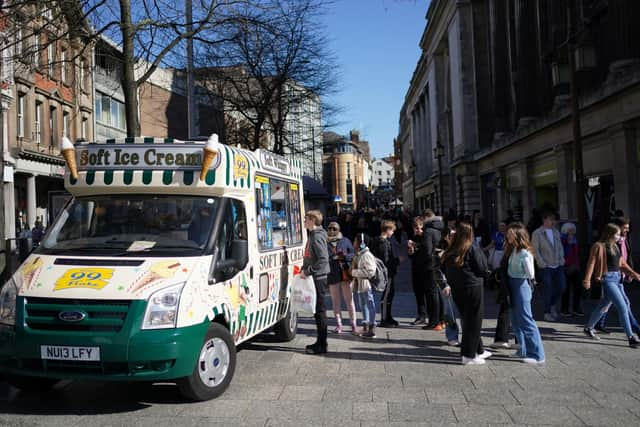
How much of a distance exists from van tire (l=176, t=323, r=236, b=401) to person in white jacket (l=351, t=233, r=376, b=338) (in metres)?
3.28

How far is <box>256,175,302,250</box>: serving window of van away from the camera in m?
7.46

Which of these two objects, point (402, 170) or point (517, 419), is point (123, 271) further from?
point (402, 170)

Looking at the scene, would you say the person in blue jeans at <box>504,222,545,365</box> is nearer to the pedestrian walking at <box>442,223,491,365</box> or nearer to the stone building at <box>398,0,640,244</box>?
the pedestrian walking at <box>442,223,491,365</box>

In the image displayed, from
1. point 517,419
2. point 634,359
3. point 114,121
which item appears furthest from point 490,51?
point 517,419

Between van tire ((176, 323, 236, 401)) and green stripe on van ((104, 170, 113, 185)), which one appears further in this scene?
green stripe on van ((104, 170, 113, 185))

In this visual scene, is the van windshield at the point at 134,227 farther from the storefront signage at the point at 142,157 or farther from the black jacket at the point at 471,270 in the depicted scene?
the black jacket at the point at 471,270

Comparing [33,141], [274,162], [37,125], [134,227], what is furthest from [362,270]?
[37,125]

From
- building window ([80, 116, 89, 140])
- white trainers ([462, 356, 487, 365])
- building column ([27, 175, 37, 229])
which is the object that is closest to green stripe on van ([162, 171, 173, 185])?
white trainers ([462, 356, 487, 365])

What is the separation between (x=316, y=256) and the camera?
26.5ft

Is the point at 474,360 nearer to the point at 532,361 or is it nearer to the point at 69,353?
the point at 532,361

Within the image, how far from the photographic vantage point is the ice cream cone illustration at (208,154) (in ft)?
20.0

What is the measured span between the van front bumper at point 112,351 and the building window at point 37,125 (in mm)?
31362

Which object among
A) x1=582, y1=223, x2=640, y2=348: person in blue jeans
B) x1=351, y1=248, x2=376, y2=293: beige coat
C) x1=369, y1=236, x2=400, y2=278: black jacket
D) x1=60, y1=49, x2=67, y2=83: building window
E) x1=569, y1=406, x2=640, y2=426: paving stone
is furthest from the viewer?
x1=60, y1=49, x2=67, y2=83: building window

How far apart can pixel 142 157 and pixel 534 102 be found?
24.7 meters
